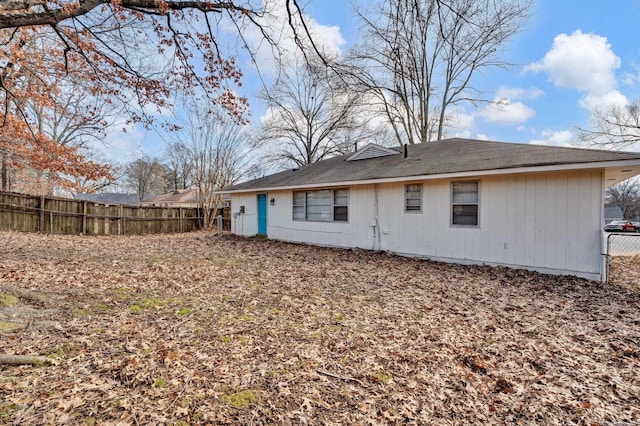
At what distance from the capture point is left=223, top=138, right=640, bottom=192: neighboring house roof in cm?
638

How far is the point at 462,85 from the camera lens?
65.2 feet

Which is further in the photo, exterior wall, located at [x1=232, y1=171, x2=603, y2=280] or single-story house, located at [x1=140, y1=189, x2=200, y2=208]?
single-story house, located at [x1=140, y1=189, x2=200, y2=208]

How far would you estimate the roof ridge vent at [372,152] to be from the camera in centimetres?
1163

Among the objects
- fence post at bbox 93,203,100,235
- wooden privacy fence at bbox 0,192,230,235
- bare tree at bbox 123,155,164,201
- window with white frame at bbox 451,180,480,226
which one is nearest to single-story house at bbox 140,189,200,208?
bare tree at bbox 123,155,164,201

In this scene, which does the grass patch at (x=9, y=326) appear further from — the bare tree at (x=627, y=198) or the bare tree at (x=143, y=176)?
the bare tree at (x=627, y=198)

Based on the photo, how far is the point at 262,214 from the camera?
13.8m

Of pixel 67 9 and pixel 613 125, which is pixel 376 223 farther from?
pixel 613 125

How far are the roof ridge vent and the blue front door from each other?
4.36m

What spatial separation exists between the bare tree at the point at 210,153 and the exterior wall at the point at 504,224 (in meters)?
12.0

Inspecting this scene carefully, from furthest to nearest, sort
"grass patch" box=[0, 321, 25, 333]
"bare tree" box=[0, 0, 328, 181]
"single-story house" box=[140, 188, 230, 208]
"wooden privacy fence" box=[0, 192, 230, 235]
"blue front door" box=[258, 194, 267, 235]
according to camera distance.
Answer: "single-story house" box=[140, 188, 230, 208] < "blue front door" box=[258, 194, 267, 235] < "wooden privacy fence" box=[0, 192, 230, 235] < "bare tree" box=[0, 0, 328, 181] < "grass patch" box=[0, 321, 25, 333]

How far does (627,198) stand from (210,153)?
5837cm

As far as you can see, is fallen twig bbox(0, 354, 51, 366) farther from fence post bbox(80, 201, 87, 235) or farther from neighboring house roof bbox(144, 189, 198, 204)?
neighboring house roof bbox(144, 189, 198, 204)

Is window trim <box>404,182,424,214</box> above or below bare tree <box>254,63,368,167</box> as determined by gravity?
below

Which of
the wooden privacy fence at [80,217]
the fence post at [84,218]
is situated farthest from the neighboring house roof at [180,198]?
the fence post at [84,218]
